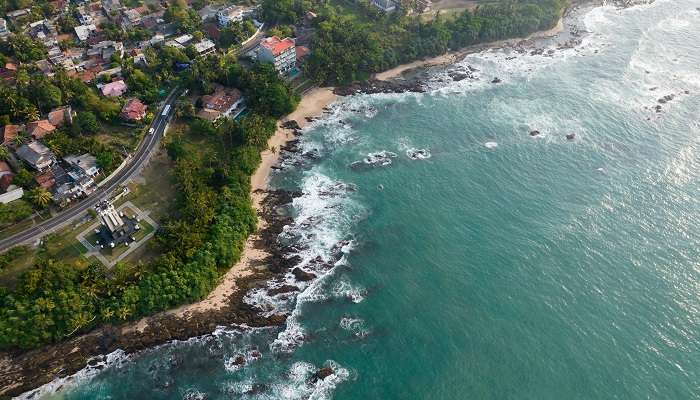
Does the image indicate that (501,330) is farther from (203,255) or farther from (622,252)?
(203,255)

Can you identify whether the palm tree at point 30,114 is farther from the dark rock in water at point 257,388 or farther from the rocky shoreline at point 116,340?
the dark rock in water at point 257,388

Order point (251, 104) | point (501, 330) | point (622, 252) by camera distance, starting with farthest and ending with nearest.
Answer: point (251, 104) → point (622, 252) → point (501, 330)

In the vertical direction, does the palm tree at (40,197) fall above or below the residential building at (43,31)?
below

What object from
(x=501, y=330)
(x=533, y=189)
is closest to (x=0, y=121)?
(x=501, y=330)

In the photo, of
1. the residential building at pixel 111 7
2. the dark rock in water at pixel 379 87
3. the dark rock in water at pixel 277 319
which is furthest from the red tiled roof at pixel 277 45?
the dark rock in water at pixel 277 319

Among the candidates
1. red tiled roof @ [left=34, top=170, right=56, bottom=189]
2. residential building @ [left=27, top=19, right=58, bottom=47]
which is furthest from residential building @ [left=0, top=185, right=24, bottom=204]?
residential building @ [left=27, top=19, right=58, bottom=47]

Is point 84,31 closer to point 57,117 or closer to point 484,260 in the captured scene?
point 57,117
